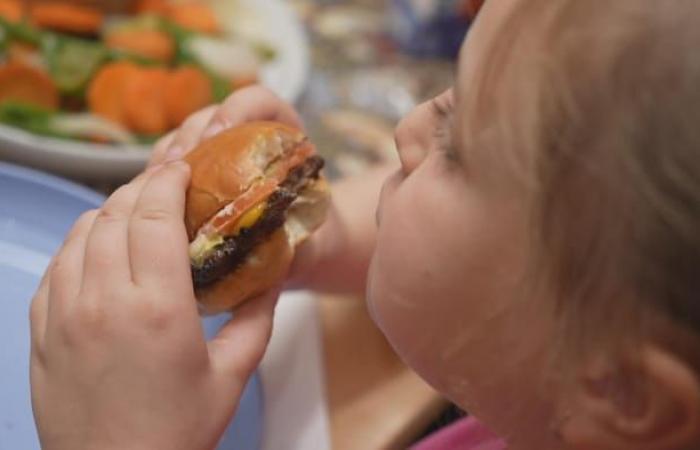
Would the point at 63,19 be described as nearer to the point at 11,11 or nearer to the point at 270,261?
the point at 11,11

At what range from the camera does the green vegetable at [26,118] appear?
1001 mm

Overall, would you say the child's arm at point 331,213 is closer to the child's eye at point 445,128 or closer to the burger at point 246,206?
the burger at point 246,206

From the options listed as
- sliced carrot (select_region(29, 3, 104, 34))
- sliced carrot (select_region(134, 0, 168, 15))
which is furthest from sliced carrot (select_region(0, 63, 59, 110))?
sliced carrot (select_region(134, 0, 168, 15))

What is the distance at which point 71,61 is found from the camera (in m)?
1.10

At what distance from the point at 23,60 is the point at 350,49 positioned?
0.44m

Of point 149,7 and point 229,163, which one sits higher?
point 229,163

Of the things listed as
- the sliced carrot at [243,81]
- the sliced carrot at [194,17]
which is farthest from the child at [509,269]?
the sliced carrot at [194,17]

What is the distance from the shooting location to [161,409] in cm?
62

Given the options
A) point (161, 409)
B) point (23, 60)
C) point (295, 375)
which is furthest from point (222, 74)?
point (161, 409)

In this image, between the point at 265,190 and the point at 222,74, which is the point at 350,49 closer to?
the point at 222,74

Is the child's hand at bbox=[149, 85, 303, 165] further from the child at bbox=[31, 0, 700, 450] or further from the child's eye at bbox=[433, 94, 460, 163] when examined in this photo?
the child's eye at bbox=[433, 94, 460, 163]

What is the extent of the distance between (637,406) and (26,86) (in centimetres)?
74

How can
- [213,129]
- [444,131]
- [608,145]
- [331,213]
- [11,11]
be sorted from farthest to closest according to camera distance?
[11,11]
[331,213]
[213,129]
[444,131]
[608,145]

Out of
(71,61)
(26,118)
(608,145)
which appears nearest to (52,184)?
(26,118)
